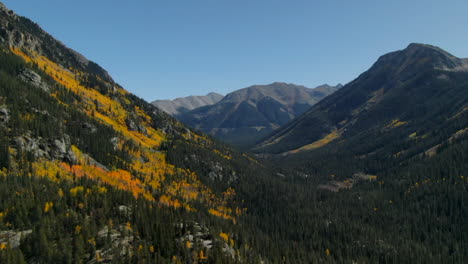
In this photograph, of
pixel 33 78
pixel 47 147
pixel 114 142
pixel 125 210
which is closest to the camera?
pixel 125 210

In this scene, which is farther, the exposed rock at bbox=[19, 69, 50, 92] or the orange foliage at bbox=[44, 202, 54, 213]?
the exposed rock at bbox=[19, 69, 50, 92]

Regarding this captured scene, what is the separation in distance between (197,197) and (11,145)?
106 meters

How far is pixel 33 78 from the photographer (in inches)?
6811

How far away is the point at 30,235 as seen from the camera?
213 feet

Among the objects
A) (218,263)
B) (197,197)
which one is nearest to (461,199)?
(197,197)

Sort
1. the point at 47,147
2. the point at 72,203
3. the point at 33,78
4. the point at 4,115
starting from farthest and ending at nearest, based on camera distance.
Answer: the point at 33,78, the point at 47,147, the point at 4,115, the point at 72,203

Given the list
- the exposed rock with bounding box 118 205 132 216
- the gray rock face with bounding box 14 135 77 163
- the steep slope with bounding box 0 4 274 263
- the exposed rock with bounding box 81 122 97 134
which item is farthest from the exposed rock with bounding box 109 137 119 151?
the exposed rock with bounding box 118 205 132 216

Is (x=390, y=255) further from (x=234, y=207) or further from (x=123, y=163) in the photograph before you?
(x=123, y=163)

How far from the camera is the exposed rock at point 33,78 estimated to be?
167m

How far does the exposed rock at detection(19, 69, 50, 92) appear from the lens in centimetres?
16662

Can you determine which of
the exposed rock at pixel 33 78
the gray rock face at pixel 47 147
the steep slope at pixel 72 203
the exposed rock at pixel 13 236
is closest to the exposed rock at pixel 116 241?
the steep slope at pixel 72 203

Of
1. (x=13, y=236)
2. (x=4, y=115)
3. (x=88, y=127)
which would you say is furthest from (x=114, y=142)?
(x=13, y=236)

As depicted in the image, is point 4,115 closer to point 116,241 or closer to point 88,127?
point 88,127

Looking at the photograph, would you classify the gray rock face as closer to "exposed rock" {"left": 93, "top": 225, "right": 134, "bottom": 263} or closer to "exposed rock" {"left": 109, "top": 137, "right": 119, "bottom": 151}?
"exposed rock" {"left": 109, "top": 137, "right": 119, "bottom": 151}
